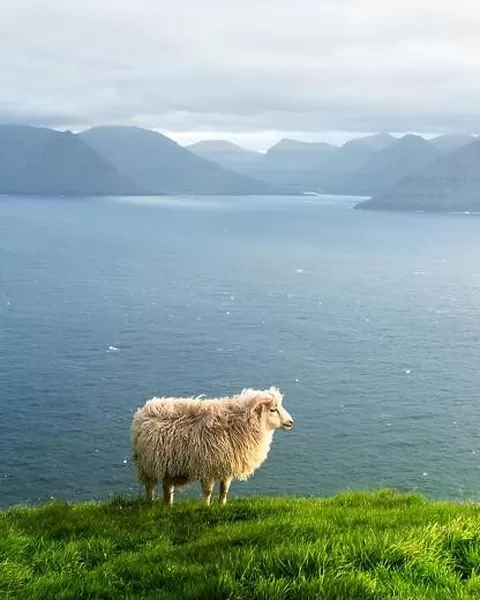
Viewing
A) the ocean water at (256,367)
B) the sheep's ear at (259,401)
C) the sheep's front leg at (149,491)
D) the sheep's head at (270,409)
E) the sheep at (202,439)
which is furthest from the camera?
the ocean water at (256,367)

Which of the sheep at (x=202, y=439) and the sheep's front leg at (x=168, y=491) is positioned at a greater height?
the sheep at (x=202, y=439)

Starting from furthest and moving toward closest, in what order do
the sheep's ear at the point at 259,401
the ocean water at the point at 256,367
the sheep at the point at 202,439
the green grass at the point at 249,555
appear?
A: the ocean water at the point at 256,367 → the sheep's ear at the point at 259,401 → the sheep at the point at 202,439 → the green grass at the point at 249,555

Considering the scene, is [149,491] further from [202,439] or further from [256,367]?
[256,367]

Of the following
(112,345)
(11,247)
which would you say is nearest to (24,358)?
(112,345)

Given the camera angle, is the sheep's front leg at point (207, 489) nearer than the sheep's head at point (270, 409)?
Yes

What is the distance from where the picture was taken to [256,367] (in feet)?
197

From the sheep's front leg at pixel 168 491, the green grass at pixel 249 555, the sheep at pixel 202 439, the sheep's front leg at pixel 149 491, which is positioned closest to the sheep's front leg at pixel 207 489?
Answer: the sheep at pixel 202 439

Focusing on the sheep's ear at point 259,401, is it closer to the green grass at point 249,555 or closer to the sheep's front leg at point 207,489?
the sheep's front leg at point 207,489

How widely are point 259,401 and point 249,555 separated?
278 inches

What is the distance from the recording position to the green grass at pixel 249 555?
254 inches

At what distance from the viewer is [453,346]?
7050 centimetres

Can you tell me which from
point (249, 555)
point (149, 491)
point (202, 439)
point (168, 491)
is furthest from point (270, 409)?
point (249, 555)

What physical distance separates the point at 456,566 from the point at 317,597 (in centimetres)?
196

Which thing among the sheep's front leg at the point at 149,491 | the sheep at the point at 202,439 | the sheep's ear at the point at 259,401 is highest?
the sheep's ear at the point at 259,401
